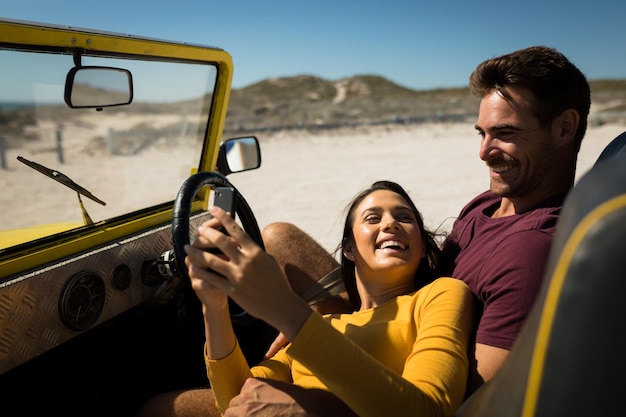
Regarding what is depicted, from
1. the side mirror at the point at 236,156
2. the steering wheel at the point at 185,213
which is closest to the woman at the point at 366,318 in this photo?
the steering wheel at the point at 185,213

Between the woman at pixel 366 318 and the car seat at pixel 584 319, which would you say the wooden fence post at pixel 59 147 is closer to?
the woman at pixel 366 318

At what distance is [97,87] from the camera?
2281 mm

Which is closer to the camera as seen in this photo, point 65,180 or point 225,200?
point 225,200

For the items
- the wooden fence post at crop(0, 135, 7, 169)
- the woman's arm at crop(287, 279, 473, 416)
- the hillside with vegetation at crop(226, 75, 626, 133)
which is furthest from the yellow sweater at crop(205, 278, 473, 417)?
the hillside with vegetation at crop(226, 75, 626, 133)

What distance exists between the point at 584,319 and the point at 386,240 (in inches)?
54.6

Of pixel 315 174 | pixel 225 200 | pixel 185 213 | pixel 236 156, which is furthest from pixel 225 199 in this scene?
pixel 315 174

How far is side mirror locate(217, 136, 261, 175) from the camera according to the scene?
121 inches

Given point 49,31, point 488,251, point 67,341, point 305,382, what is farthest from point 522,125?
point 67,341

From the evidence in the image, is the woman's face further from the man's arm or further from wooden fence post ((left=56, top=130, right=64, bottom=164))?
wooden fence post ((left=56, top=130, right=64, bottom=164))

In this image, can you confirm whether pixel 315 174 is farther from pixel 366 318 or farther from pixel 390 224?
Result: pixel 366 318

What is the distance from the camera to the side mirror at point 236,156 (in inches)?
121

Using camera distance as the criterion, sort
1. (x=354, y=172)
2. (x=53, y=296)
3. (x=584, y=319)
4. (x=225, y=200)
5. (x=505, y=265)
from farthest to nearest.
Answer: (x=354, y=172) < (x=53, y=296) < (x=505, y=265) < (x=225, y=200) < (x=584, y=319)

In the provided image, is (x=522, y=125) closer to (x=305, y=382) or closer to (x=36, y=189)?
(x=305, y=382)

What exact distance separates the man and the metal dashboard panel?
0.51 meters
